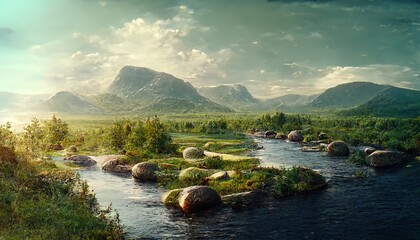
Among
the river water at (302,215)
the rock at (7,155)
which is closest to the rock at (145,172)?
the river water at (302,215)

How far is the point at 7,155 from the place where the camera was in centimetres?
4128

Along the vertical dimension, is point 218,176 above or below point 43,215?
below

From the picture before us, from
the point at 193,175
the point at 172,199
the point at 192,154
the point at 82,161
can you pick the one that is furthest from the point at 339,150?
the point at 82,161

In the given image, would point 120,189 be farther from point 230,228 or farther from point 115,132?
point 115,132

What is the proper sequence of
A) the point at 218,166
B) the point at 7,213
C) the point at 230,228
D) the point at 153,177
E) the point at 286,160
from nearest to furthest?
the point at 7,213 < the point at 230,228 < the point at 153,177 < the point at 218,166 < the point at 286,160

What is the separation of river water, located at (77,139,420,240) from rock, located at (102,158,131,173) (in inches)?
459

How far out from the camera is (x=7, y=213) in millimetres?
27609

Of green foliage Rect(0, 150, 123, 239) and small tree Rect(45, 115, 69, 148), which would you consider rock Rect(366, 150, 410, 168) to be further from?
small tree Rect(45, 115, 69, 148)

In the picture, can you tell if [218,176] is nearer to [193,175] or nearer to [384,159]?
[193,175]

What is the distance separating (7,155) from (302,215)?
1240 inches

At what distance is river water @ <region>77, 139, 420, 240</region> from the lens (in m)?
31.4

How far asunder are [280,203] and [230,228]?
9732 millimetres

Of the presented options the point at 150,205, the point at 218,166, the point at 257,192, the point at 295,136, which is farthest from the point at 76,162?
the point at 295,136

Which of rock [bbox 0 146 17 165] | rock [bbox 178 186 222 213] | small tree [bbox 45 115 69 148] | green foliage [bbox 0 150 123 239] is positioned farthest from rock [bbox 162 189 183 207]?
small tree [bbox 45 115 69 148]
